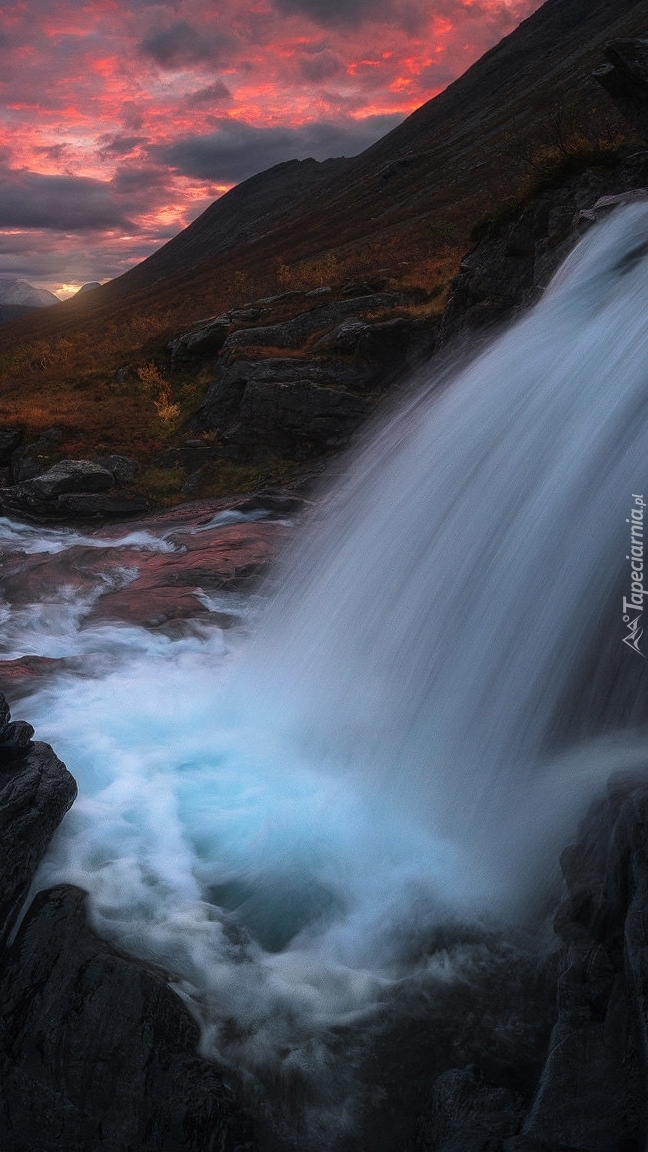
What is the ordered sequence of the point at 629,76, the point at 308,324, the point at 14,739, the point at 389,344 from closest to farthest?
the point at 14,739 → the point at 629,76 → the point at 389,344 → the point at 308,324

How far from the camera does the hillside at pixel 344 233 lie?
24.0m

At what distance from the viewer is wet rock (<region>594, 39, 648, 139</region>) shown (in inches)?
609

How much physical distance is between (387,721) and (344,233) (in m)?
63.7

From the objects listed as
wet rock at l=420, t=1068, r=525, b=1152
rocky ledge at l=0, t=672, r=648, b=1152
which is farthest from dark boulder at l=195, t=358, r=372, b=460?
wet rock at l=420, t=1068, r=525, b=1152

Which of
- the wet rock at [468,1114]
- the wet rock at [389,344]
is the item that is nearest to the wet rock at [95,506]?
the wet rock at [389,344]

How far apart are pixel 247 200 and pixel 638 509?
159 meters

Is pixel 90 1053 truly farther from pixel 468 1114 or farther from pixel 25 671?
pixel 25 671

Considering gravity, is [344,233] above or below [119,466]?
above

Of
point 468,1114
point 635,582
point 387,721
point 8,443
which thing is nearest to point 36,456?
point 8,443

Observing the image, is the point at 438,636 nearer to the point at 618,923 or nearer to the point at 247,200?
the point at 618,923

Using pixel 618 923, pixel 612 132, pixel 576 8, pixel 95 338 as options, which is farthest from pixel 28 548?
pixel 576 8

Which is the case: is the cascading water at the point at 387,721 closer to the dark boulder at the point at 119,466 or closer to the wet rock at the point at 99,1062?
the wet rock at the point at 99,1062

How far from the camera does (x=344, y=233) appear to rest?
6334 cm

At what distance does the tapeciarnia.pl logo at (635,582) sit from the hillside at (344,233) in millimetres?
14602
